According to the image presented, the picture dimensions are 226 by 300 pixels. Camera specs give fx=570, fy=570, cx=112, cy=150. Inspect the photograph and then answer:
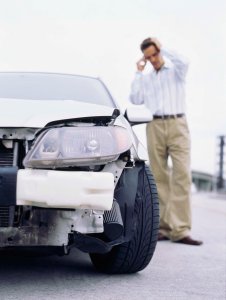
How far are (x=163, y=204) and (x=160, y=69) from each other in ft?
4.07

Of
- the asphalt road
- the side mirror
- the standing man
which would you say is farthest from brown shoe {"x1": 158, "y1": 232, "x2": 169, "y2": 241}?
the side mirror

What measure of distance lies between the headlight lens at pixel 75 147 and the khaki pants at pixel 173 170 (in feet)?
7.85

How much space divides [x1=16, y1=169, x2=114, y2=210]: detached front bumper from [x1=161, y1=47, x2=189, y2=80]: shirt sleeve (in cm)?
276

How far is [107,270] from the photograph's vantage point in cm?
329

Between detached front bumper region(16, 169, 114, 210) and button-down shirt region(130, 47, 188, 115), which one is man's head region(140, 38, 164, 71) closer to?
button-down shirt region(130, 47, 188, 115)

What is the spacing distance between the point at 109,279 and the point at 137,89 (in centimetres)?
249

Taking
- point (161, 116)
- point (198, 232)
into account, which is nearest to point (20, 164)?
point (161, 116)

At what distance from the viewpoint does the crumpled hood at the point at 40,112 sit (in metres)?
2.65

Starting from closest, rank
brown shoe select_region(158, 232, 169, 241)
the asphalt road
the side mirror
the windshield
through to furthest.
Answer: the asphalt road → the side mirror → the windshield → brown shoe select_region(158, 232, 169, 241)

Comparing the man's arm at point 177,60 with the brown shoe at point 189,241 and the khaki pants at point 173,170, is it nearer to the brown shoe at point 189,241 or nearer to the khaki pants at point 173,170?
the khaki pants at point 173,170

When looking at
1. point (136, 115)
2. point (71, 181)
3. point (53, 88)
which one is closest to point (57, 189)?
point (71, 181)

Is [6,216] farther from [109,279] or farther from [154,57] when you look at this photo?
[154,57]

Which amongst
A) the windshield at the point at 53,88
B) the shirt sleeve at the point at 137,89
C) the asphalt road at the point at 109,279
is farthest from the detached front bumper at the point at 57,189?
the shirt sleeve at the point at 137,89

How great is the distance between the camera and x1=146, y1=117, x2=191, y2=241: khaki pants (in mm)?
5074
